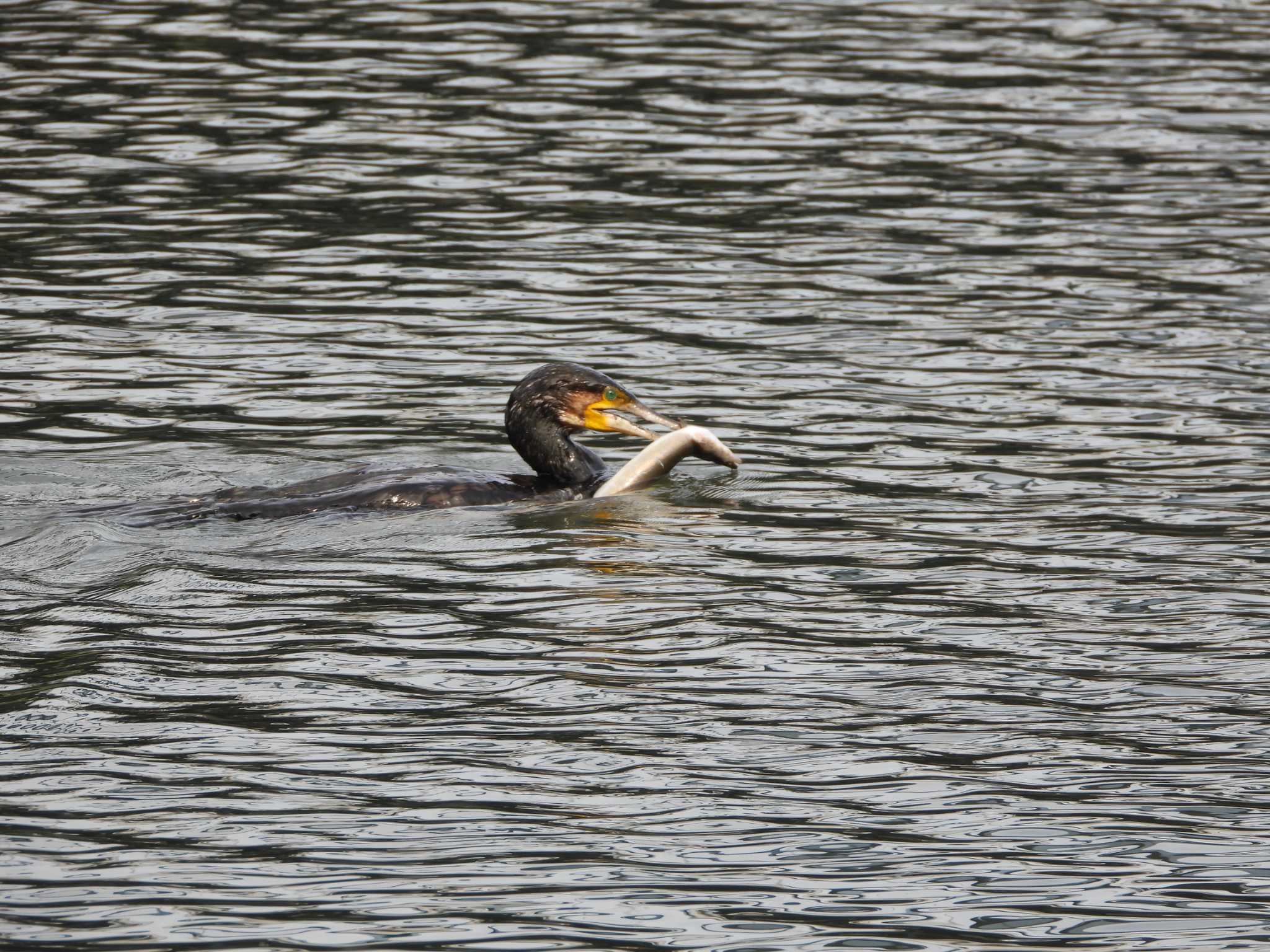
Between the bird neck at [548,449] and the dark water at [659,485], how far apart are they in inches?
18.9

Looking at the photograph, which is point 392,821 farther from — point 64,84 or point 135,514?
point 64,84

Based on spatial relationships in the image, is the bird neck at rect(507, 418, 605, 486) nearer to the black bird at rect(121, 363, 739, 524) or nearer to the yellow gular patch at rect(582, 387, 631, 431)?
the black bird at rect(121, 363, 739, 524)

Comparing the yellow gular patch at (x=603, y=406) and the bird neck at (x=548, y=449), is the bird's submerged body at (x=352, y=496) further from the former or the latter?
the yellow gular patch at (x=603, y=406)

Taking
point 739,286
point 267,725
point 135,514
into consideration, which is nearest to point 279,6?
point 739,286

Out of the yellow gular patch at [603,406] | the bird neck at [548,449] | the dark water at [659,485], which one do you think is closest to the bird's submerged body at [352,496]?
the dark water at [659,485]

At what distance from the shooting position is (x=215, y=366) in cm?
1319

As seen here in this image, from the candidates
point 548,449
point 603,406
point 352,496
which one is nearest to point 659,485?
point 603,406

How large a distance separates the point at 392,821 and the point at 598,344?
7.24 meters

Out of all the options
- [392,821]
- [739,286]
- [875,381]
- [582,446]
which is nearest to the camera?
[392,821]

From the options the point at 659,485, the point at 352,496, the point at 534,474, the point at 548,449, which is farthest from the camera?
the point at 534,474

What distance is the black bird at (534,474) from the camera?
10.4 meters

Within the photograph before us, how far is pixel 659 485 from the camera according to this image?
11.4 m

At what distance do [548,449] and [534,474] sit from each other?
33cm

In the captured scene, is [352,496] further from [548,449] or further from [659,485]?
[659,485]
